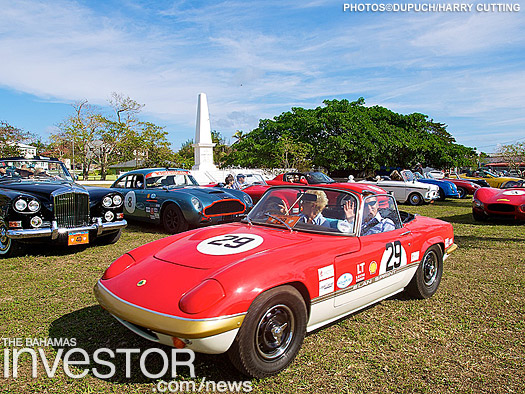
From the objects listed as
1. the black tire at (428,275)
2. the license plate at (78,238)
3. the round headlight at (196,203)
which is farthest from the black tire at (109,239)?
the black tire at (428,275)

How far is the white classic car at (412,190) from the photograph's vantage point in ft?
51.3

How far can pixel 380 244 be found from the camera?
382 cm

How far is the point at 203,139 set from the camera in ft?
82.6

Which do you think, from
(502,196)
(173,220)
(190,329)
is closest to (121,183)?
A: (173,220)

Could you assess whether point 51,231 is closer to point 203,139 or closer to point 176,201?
point 176,201

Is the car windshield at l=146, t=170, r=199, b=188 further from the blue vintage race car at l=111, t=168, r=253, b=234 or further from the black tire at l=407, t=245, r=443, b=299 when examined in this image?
the black tire at l=407, t=245, r=443, b=299

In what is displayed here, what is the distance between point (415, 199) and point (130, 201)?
11242 mm

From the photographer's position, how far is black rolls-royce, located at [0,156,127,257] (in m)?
6.19

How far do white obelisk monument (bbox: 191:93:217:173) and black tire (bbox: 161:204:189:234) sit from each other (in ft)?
53.4

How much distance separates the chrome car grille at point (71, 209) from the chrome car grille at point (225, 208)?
8.04ft

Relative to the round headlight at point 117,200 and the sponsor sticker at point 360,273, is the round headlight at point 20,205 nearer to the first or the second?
the round headlight at point 117,200

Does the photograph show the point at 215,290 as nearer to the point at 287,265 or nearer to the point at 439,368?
the point at 287,265

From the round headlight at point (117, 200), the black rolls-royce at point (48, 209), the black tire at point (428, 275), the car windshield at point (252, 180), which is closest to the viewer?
Answer: the black tire at point (428, 275)

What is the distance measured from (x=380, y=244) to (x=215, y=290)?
1.88 metres
